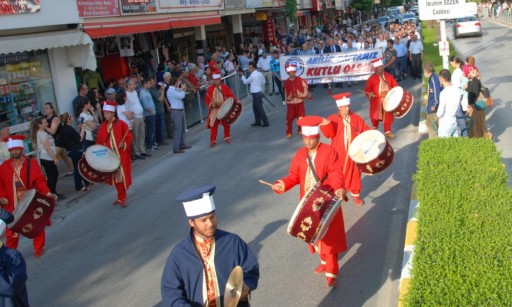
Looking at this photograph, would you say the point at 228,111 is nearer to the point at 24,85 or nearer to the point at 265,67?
the point at 24,85

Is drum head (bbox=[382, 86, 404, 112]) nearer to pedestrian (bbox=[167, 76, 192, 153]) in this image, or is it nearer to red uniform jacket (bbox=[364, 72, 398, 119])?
red uniform jacket (bbox=[364, 72, 398, 119])

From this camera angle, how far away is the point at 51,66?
14945mm

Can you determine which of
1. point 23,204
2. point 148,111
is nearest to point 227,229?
point 23,204

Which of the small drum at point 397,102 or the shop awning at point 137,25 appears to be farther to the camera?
the shop awning at point 137,25

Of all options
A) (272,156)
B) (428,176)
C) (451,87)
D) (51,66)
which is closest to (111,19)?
(51,66)

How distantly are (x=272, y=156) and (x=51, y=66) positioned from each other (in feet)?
19.6

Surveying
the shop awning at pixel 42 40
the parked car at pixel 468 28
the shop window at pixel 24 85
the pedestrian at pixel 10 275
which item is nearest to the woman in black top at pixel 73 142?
the shop awning at pixel 42 40

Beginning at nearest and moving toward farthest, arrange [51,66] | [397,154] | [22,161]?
[22,161], [397,154], [51,66]

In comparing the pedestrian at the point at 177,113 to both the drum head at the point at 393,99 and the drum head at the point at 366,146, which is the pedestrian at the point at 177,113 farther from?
the drum head at the point at 366,146

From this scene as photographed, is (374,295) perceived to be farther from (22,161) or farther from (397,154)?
(397,154)

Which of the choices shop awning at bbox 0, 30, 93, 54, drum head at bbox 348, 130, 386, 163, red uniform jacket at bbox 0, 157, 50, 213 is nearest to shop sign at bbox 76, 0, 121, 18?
shop awning at bbox 0, 30, 93, 54

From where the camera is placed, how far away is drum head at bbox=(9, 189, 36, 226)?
26.5ft

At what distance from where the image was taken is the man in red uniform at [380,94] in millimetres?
13477

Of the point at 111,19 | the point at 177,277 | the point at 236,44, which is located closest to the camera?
the point at 177,277
